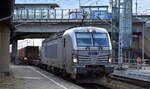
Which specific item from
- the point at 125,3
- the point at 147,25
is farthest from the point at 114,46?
the point at 147,25

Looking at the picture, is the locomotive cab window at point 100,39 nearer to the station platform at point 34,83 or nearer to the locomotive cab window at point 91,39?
the locomotive cab window at point 91,39

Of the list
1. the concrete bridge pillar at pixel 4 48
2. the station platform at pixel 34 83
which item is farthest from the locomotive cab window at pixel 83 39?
the concrete bridge pillar at pixel 4 48

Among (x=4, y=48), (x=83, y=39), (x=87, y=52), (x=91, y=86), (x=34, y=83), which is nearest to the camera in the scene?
(x=87, y=52)

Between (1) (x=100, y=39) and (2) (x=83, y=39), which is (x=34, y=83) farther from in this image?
(1) (x=100, y=39)

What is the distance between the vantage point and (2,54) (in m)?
32.2

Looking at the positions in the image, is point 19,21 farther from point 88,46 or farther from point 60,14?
point 88,46

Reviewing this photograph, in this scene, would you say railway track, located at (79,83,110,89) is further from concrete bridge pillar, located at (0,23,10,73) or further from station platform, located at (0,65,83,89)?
concrete bridge pillar, located at (0,23,10,73)

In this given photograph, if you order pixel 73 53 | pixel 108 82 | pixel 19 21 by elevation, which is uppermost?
pixel 19 21

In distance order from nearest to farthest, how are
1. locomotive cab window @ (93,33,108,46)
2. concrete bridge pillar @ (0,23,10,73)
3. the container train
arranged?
1. the container train
2. locomotive cab window @ (93,33,108,46)
3. concrete bridge pillar @ (0,23,10,73)

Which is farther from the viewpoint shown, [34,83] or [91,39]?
[91,39]

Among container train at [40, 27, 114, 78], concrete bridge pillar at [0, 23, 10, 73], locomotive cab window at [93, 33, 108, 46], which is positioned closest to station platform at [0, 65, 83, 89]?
container train at [40, 27, 114, 78]

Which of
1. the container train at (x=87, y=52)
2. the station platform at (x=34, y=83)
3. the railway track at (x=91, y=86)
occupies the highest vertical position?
the container train at (x=87, y=52)

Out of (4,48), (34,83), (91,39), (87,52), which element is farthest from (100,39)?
(4,48)

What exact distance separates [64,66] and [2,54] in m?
10.4
